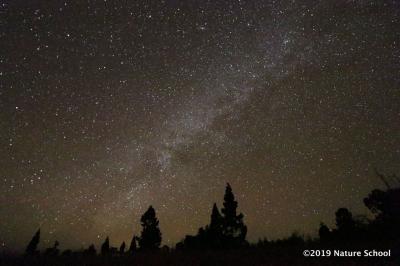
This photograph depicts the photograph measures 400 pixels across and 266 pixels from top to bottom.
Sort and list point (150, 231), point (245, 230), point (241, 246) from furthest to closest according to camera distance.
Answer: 1. point (150, 231)
2. point (245, 230)
3. point (241, 246)

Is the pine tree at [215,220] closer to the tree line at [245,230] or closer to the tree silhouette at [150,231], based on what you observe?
the tree line at [245,230]

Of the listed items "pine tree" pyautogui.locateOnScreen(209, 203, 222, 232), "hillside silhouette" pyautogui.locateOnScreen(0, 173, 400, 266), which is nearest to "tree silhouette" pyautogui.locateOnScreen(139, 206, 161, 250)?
"hillside silhouette" pyautogui.locateOnScreen(0, 173, 400, 266)

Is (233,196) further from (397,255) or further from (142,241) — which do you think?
(397,255)

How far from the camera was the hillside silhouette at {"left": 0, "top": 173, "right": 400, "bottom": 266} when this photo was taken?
388 inches

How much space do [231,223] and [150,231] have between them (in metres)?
13.3

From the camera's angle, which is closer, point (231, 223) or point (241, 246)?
point (241, 246)

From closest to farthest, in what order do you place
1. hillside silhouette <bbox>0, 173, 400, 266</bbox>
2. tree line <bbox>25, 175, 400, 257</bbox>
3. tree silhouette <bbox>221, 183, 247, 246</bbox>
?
hillside silhouette <bbox>0, 173, 400, 266</bbox> → tree line <bbox>25, 175, 400, 257</bbox> → tree silhouette <bbox>221, 183, 247, 246</bbox>

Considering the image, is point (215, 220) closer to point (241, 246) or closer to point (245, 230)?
point (245, 230)

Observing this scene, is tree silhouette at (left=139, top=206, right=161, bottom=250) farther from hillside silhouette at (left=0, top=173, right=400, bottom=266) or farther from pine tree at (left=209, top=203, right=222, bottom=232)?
pine tree at (left=209, top=203, right=222, bottom=232)

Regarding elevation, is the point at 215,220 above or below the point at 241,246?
above

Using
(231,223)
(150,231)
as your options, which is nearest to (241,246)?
(231,223)

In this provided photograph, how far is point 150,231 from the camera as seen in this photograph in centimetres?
4628

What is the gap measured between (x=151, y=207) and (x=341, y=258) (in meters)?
41.1

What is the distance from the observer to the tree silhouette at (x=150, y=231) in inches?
1782
